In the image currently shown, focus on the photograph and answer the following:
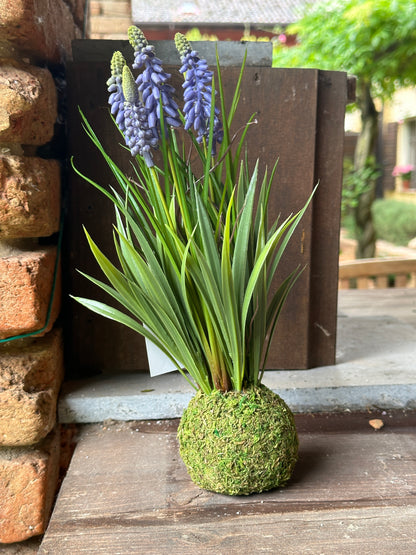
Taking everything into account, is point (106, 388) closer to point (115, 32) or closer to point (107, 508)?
point (107, 508)

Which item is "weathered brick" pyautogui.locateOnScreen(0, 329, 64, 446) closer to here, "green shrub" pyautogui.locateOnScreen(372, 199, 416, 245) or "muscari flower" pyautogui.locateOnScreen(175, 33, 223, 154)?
"muscari flower" pyautogui.locateOnScreen(175, 33, 223, 154)

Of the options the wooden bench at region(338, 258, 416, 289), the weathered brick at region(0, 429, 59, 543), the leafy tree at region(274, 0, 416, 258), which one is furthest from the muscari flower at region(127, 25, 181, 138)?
the leafy tree at region(274, 0, 416, 258)

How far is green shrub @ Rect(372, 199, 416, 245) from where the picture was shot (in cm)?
926

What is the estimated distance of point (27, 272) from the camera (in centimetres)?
104

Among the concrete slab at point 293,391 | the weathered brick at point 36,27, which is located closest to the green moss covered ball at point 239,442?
the concrete slab at point 293,391

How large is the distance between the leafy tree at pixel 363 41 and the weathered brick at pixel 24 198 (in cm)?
326

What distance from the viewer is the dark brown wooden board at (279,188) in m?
1.26

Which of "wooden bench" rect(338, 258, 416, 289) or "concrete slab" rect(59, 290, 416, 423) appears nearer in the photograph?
"concrete slab" rect(59, 290, 416, 423)

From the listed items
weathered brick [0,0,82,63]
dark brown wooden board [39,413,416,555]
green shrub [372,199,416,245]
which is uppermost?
weathered brick [0,0,82,63]

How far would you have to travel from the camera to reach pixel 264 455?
89 cm

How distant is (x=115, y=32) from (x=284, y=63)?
81.5 inches

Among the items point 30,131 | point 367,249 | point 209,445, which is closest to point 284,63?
point 367,249

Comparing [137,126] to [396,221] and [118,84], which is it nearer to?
[118,84]

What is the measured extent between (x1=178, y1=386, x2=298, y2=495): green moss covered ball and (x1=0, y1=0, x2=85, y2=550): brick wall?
357 millimetres
